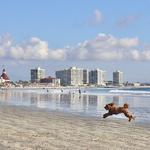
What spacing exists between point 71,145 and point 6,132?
3202mm

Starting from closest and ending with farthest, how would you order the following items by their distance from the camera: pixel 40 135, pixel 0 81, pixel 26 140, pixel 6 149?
pixel 6 149 → pixel 26 140 → pixel 40 135 → pixel 0 81

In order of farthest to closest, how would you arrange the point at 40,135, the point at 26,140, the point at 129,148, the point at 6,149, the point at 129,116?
the point at 129,116, the point at 40,135, the point at 26,140, the point at 129,148, the point at 6,149

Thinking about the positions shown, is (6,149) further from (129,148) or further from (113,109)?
(113,109)

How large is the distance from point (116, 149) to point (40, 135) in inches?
130

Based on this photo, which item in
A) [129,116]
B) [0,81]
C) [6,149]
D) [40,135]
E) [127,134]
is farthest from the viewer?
[0,81]

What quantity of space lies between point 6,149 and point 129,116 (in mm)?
11833

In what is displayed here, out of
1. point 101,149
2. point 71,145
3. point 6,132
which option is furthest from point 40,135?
point 101,149

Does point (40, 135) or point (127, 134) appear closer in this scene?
point (40, 135)

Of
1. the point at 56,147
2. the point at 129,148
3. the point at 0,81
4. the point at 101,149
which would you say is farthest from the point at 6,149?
the point at 0,81

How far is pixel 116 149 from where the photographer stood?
1159cm

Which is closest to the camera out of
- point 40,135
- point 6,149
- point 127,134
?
point 6,149

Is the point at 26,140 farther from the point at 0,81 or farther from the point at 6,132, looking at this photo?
the point at 0,81

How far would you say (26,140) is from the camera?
12797mm

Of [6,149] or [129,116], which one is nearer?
[6,149]
